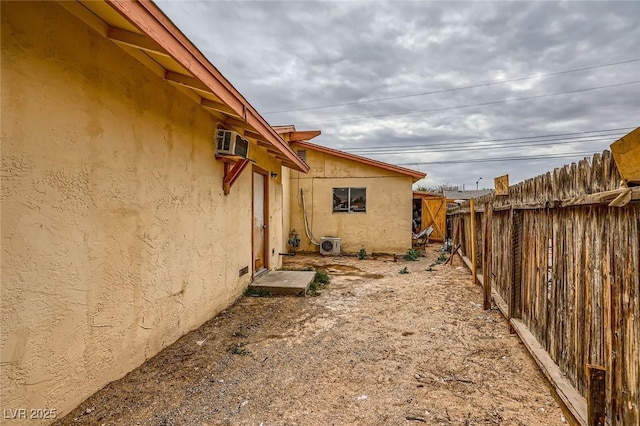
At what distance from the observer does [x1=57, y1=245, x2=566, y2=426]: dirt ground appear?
2.24 m

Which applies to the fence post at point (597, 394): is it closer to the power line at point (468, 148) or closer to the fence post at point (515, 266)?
the fence post at point (515, 266)

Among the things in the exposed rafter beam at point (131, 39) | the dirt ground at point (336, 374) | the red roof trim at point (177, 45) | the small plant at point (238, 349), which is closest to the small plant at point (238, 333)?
the dirt ground at point (336, 374)

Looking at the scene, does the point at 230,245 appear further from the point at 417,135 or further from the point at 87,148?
the point at 417,135

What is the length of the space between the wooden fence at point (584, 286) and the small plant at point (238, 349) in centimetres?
278

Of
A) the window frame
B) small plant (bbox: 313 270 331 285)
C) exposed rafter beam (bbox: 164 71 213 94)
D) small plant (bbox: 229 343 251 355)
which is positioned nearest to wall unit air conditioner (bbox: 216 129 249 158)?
exposed rafter beam (bbox: 164 71 213 94)

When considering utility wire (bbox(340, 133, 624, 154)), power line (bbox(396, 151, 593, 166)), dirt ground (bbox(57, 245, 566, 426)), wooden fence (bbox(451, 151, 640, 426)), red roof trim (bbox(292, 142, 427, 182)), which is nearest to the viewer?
wooden fence (bbox(451, 151, 640, 426))

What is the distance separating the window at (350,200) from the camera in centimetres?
1148

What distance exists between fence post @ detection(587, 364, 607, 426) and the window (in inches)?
386

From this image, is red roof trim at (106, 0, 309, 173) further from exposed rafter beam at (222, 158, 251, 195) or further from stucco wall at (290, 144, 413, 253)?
stucco wall at (290, 144, 413, 253)

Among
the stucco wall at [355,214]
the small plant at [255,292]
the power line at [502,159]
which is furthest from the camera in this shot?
the power line at [502,159]

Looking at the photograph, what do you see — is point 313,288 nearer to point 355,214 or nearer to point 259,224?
point 259,224

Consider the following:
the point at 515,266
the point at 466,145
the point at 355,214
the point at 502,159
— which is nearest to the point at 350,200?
the point at 355,214

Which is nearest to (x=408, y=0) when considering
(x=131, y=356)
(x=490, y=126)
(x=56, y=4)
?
(x=56, y=4)

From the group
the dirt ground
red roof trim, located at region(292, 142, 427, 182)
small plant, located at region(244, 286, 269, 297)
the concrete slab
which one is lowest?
the dirt ground
